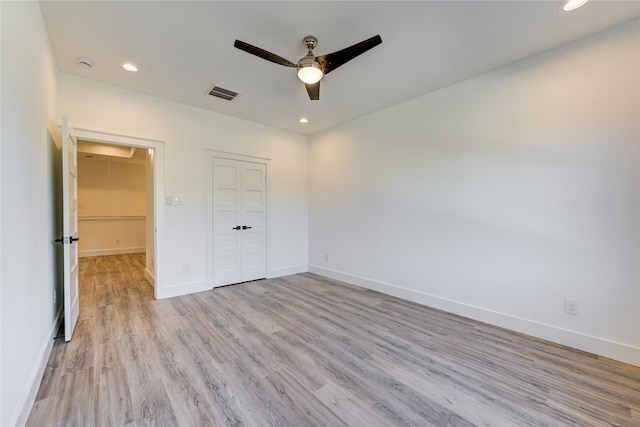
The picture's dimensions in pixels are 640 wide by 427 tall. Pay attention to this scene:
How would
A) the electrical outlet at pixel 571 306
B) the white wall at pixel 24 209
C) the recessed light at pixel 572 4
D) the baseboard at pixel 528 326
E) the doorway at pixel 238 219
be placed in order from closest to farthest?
the white wall at pixel 24 209
the recessed light at pixel 572 4
the baseboard at pixel 528 326
the electrical outlet at pixel 571 306
the doorway at pixel 238 219

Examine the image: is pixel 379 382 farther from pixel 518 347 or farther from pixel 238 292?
pixel 238 292

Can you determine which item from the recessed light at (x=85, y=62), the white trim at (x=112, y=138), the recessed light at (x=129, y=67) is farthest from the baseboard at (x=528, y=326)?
the recessed light at (x=85, y=62)

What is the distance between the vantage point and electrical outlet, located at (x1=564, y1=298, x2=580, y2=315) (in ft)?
7.72

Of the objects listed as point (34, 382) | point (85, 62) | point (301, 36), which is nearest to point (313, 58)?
point (301, 36)

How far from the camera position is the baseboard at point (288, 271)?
4.82 m

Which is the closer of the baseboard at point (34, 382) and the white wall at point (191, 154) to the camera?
the baseboard at point (34, 382)

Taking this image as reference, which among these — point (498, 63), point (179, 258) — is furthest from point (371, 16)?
point (179, 258)

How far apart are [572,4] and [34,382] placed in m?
4.62

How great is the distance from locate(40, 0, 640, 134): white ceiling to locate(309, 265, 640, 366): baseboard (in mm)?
2669

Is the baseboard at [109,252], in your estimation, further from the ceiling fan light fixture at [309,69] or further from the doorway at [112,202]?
the ceiling fan light fixture at [309,69]

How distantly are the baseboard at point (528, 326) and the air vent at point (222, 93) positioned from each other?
341 centimetres

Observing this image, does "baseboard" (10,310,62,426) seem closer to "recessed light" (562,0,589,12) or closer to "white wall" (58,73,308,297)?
"white wall" (58,73,308,297)

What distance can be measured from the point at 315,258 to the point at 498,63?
399 cm

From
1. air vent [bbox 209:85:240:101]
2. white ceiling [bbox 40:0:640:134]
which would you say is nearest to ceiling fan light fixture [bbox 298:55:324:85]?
white ceiling [bbox 40:0:640:134]
